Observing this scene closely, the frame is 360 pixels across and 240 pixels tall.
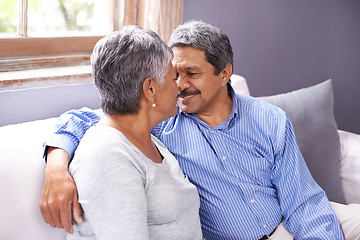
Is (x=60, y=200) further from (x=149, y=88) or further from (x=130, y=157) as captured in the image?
(x=149, y=88)

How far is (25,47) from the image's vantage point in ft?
5.99

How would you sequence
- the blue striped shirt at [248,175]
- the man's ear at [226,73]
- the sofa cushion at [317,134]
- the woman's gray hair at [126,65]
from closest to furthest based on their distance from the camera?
the woman's gray hair at [126,65]
the blue striped shirt at [248,175]
the man's ear at [226,73]
the sofa cushion at [317,134]

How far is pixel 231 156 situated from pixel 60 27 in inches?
38.5

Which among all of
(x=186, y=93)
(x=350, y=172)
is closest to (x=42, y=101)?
(x=186, y=93)

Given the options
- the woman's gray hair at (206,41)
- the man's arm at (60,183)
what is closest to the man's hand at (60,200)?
the man's arm at (60,183)

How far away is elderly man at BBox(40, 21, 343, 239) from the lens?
1.58 meters

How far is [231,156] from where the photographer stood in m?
1.63

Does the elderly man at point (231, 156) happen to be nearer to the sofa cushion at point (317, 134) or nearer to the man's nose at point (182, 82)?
the man's nose at point (182, 82)

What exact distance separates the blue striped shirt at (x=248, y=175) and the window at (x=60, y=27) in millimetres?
584

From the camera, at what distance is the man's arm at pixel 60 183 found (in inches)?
42.3

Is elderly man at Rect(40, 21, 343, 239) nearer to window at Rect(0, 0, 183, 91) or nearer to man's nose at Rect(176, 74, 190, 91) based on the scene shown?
man's nose at Rect(176, 74, 190, 91)

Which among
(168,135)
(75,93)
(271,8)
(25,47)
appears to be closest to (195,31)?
(168,135)

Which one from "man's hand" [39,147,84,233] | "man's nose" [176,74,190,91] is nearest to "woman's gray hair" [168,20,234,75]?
"man's nose" [176,74,190,91]

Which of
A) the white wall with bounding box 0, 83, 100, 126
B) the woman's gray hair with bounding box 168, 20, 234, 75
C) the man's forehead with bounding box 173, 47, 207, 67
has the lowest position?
the white wall with bounding box 0, 83, 100, 126
